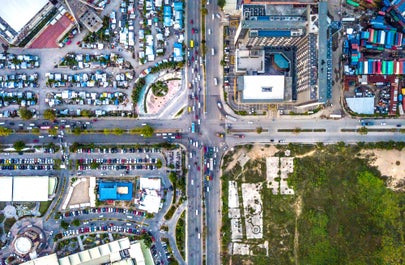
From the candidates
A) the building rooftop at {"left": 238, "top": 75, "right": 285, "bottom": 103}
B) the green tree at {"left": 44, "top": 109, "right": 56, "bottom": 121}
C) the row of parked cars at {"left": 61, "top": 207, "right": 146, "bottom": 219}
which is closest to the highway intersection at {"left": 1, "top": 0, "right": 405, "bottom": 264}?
the row of parked cars at {"left": 61, "top": 207, "right": 146, "bottom": 219}

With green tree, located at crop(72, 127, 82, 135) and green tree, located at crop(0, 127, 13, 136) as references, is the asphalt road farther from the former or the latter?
green tree, located at crop(0, 127, 13, 136)

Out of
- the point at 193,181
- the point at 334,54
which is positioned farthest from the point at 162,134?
the point at 334,54

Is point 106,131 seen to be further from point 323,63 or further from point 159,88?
point 323,63

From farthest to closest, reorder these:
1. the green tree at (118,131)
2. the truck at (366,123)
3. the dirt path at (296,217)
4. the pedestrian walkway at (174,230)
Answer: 1. the truck at (366,123)
2. the pedestrian walkway at (174,230)
3. the dirt path at (296,217)
4. the green tree at (118,131)

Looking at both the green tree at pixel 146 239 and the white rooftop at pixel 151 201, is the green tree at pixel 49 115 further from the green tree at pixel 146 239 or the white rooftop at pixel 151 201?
the green tree at pixel 146 239

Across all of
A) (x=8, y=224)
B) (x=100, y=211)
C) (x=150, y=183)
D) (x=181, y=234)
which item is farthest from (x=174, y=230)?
Answer: (x=8, y=224)

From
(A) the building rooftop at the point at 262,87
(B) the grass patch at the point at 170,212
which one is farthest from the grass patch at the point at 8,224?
(A) the building rooftop at the point at 262,87

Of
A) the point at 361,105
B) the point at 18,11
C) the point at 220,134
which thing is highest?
the point at 18,11
